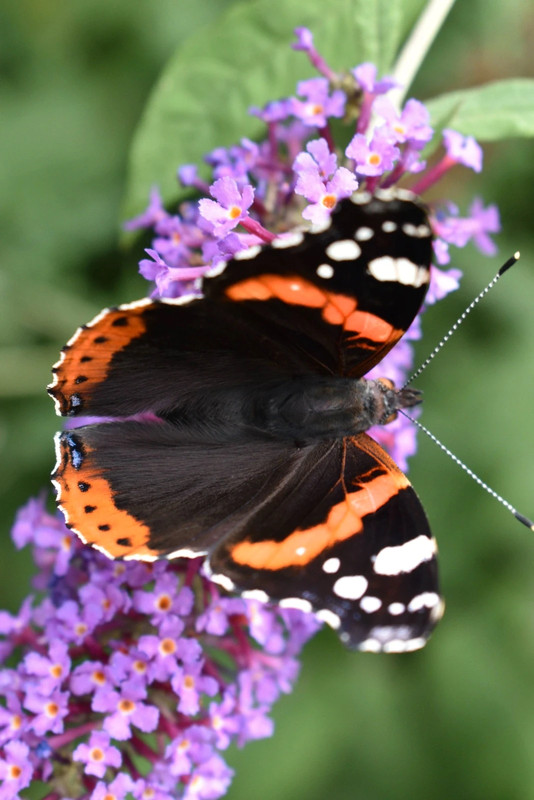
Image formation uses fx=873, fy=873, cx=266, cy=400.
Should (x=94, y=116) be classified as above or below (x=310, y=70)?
below

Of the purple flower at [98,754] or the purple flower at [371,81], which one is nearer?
the purple flower at [98,754]

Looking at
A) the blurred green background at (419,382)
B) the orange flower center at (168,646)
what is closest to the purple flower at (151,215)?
the blurred green background at (419,382)

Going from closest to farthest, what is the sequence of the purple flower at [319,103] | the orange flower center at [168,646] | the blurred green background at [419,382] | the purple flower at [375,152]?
the purple flower at [375,152], the orange flower center at [168,646], the purple flower at [319,103], the blurred green background at [419,382]

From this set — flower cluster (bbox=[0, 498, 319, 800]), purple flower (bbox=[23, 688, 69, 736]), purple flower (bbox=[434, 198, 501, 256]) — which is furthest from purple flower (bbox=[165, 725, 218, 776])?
purple flower (bbox=[434, 198, 501, 256])

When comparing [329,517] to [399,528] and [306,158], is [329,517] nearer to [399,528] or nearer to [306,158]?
[399,528]

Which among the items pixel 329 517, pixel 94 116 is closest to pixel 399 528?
pixel 329 517

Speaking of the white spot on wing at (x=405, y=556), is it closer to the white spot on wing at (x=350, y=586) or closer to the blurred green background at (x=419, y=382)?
the white spot on wing at (x=350, y=586)
